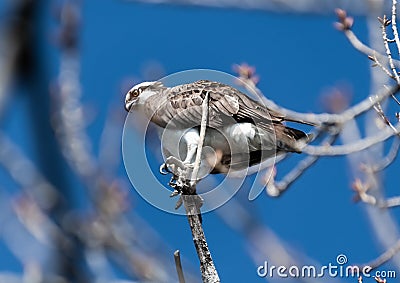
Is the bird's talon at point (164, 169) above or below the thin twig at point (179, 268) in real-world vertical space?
above

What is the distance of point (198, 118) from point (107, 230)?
72 centimetres

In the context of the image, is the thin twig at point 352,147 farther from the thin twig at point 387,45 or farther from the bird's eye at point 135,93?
the bird's eye at point 135,93

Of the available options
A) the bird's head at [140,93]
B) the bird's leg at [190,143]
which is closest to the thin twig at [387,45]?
the bird's leg at [190,143]

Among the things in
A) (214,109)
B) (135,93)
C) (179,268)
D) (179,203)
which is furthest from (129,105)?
(179,268)

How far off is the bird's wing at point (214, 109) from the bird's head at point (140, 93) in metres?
0.15

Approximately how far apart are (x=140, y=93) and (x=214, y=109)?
0.50 m

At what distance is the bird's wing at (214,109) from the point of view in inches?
126

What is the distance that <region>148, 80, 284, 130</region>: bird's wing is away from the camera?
10.5ft

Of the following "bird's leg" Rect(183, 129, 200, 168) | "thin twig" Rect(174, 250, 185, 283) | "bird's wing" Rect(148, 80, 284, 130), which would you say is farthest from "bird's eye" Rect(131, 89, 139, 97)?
"thin twig" Rect(174, 250, 185, 283)

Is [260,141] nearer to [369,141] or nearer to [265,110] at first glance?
[265,110]

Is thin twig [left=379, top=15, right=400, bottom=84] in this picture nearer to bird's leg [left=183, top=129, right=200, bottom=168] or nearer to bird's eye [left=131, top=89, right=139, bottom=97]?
bird's leg [left=183, top=129, right=200, bottom=168]

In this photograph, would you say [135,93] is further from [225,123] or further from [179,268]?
[179,268]

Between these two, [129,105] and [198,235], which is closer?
[198,235]

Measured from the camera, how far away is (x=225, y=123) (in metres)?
3.21
